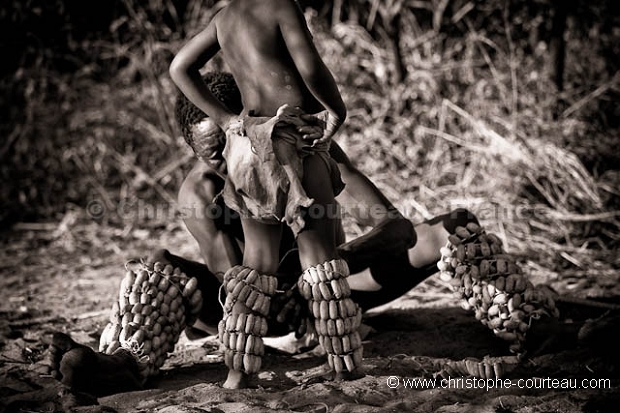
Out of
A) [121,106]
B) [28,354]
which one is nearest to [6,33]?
[121,106]

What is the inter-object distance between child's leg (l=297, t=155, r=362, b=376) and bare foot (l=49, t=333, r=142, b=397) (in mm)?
677

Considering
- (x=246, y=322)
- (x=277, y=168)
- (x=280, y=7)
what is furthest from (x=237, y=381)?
(x=280, y=7)

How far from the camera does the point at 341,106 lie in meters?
2.24

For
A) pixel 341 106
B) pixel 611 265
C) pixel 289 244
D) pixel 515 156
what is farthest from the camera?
pixel 515 156

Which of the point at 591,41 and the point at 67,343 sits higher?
the point at 591,41

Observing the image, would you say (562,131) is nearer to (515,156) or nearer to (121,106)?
(515,156)

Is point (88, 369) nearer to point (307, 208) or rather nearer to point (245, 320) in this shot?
point (245, 320)

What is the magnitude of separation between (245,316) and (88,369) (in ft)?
1.77

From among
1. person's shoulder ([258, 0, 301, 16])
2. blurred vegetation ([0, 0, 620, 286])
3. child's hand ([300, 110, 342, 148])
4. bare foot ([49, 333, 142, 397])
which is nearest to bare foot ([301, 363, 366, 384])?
bare foot ([49, 333, 142, 397])

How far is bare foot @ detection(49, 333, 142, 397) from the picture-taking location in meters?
2.23

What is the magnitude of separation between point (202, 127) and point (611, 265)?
2409mm

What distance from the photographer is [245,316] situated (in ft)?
7.41

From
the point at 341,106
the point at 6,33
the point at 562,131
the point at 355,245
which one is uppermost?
the point at 6,33

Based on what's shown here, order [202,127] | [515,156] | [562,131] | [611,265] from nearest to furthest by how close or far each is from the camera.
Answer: [202,127], [611,265], [515,156], [562,131]
